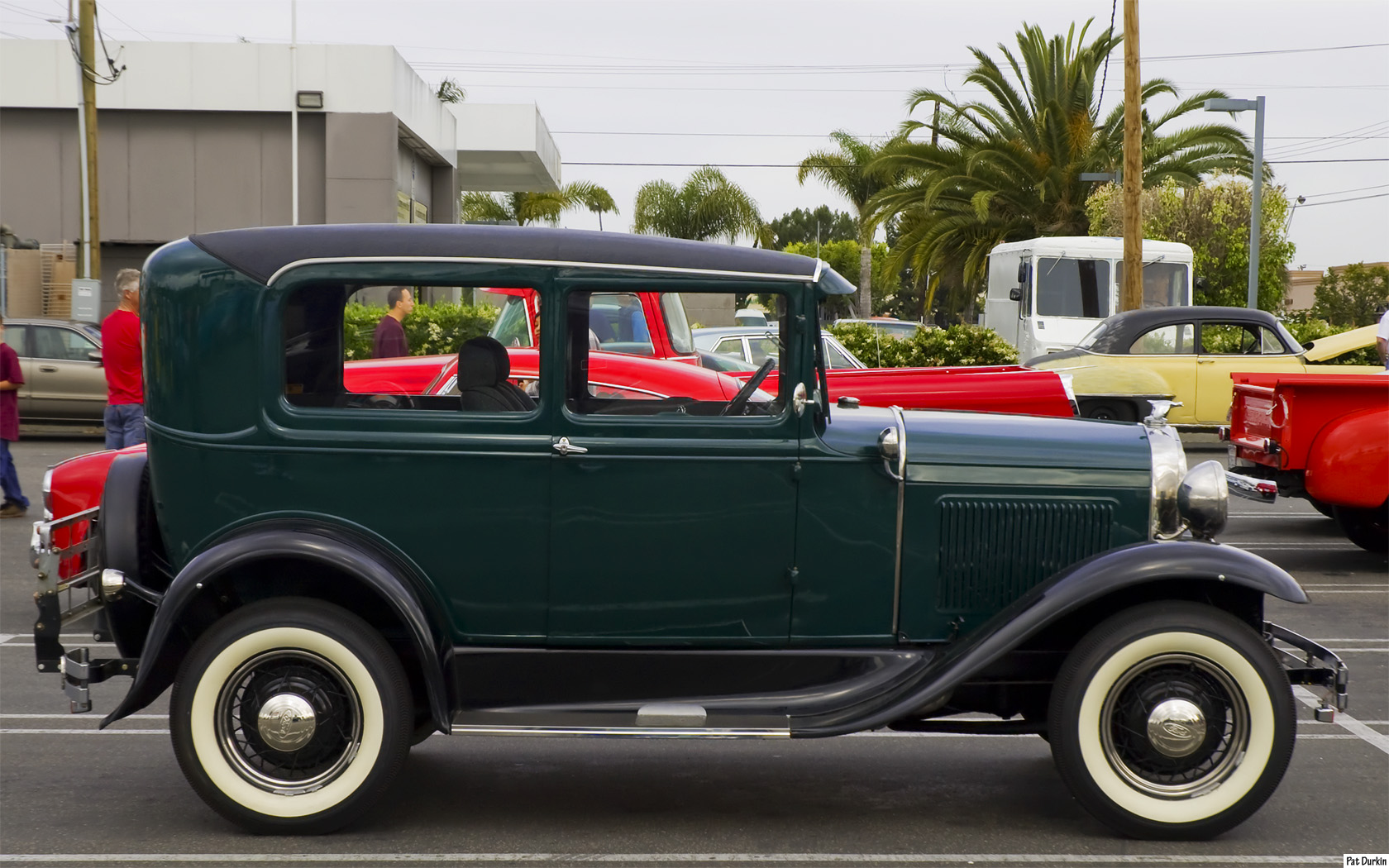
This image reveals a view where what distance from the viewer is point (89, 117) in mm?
20953

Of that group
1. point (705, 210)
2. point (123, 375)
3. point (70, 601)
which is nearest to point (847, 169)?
point (705, 210)

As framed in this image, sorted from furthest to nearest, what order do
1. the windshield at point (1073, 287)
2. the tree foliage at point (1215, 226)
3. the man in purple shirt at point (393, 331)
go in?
the tree foliage at point (1215, 226) < the windshield at point (1073, 287) < the man in purple shirt at point (393, 331)

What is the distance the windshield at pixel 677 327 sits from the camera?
7.22m

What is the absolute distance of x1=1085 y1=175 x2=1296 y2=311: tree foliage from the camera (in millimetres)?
28750

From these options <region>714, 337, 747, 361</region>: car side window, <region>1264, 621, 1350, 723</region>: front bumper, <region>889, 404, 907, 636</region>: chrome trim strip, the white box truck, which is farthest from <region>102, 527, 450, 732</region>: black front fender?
the white box truck

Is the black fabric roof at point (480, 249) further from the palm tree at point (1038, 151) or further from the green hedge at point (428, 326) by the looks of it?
the palm tree at point (1038, 151)

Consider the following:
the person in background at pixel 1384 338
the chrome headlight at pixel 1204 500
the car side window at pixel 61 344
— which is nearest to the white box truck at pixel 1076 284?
the person in background at pixel 1384 338

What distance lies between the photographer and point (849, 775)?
5043 mm

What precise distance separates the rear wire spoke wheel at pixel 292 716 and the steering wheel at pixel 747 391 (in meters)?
1.40

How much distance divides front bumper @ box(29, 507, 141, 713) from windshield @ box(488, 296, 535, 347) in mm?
1557

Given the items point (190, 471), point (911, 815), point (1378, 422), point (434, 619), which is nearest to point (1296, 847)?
point (911, 815)

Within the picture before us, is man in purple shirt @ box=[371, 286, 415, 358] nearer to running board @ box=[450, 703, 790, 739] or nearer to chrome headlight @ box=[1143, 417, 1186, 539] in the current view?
running board @ box=[450, 703, 790, 739]

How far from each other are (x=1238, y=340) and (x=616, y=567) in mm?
13691

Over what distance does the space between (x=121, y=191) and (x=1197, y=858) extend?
2736 cm
